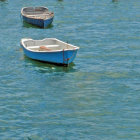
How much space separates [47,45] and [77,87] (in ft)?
31.4

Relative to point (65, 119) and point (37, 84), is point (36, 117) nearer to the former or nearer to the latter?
point (65, 119)

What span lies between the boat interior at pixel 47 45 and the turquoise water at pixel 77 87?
132cm

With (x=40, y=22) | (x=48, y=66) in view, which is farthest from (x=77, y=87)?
(x=40, y=22)

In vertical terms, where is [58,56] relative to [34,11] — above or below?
above

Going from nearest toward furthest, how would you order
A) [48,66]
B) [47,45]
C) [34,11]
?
[48,66], [47,45], [34,11]

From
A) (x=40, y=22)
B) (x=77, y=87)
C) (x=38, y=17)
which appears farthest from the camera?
→ (x=38, y=17)

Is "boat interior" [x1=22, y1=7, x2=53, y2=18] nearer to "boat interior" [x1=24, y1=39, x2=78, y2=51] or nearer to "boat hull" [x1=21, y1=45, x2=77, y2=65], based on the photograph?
"boat interior" [x1=24, y1=39, x2=78, y2=51]

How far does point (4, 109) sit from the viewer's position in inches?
1019

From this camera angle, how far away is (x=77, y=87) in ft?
96.0

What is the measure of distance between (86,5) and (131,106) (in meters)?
38.5

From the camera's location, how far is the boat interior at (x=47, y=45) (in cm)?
3600

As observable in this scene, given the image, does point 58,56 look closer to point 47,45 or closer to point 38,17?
point 47,45

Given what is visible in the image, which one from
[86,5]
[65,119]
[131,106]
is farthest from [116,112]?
[86,5]

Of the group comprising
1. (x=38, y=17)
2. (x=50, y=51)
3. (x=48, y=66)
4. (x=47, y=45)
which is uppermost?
(x=50, y=51)
